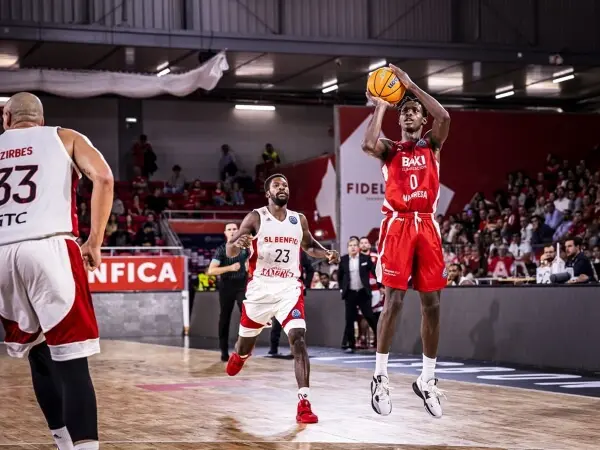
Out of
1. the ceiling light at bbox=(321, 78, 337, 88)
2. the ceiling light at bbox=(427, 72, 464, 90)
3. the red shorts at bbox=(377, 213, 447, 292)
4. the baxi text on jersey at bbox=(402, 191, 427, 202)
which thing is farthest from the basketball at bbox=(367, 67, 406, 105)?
the ceiling light at bbox=(321, 78, 337, 88)

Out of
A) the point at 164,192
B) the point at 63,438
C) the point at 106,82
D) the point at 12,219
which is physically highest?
the point at 106,82

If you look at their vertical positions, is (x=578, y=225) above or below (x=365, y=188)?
below

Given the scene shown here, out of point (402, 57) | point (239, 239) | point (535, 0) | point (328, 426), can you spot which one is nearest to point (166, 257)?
point (402, 57)

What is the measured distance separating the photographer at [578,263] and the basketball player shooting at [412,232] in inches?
258

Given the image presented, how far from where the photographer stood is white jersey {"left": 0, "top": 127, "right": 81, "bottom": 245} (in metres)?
5.23

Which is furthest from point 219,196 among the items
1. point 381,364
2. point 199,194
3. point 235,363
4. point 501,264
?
point 381,364

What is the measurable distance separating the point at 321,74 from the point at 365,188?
629 centimetres

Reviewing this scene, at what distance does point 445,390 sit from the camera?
10.1 metres

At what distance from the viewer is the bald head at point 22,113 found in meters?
5.52

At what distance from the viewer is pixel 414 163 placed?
782 centimetres

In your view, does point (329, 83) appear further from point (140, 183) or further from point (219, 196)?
point (140, 183)

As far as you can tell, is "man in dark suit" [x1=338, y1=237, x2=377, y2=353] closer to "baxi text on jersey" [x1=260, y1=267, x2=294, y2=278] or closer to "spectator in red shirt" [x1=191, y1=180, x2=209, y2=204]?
"baxi text on jersey" [x1=260, y1=267, x2=294, y2=278]

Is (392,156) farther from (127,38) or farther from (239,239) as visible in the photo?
(127,38)

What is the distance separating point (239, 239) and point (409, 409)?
2045 millimetres
